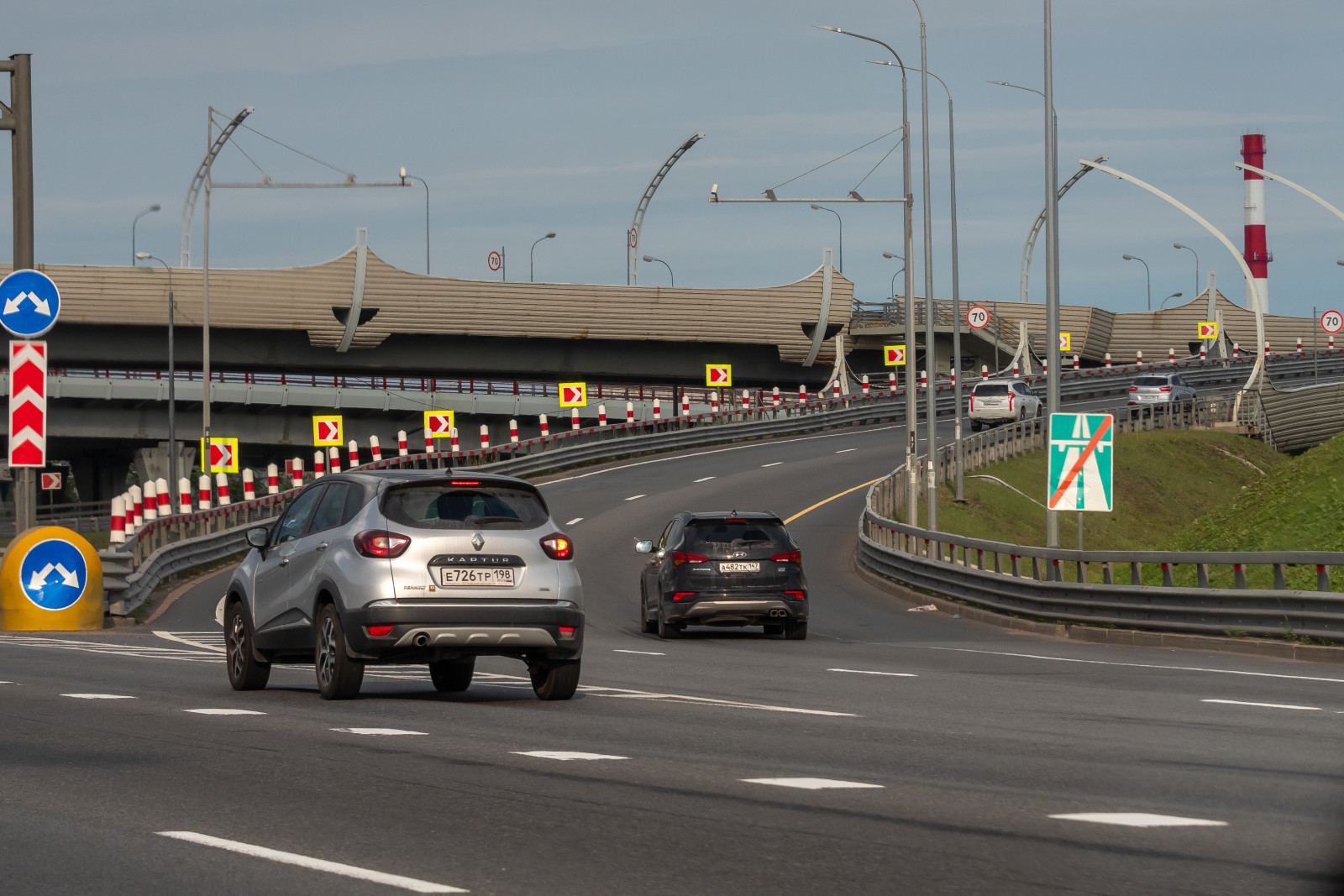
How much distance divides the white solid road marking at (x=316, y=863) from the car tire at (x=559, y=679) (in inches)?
218

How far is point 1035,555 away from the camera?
75.0 feet

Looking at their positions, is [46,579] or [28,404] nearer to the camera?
[28,404]

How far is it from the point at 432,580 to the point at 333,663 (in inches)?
39.8

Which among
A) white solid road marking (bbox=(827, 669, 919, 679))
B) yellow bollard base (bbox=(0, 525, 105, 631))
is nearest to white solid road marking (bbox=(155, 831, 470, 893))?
white solid road marking (bbox=(827, 669, 919, 679))

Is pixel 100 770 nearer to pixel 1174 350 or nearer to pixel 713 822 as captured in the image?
pixel 713 822

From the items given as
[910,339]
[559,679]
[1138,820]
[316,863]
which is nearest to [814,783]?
[1138,820]

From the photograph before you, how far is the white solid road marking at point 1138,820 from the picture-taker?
6887 mm

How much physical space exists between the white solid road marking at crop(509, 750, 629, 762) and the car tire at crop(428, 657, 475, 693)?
4.40m

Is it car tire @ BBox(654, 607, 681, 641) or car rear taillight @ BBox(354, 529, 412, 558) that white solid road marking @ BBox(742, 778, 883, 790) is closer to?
car rear taillight @ BBox(354, 529, 412, 558)

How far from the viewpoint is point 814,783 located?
8.03m

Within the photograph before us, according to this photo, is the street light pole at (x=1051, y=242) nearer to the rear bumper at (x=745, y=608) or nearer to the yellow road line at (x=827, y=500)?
the rear bumper at (x=745, y=608)

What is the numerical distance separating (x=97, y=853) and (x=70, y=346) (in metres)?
72.9

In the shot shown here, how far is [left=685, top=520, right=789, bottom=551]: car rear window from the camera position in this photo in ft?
73.4

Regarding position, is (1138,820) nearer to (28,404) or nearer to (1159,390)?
(28,404)
